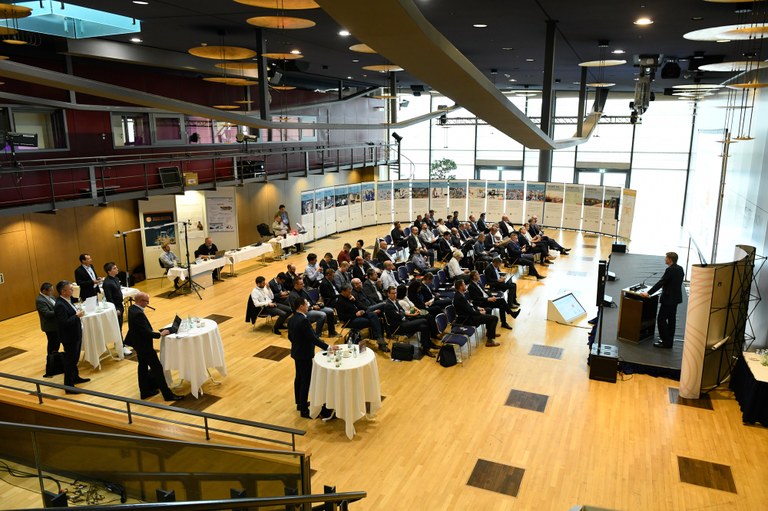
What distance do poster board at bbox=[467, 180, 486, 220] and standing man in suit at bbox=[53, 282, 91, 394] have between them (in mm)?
17324

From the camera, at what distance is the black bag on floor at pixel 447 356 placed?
360 inches

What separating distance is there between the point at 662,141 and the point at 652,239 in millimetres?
4627

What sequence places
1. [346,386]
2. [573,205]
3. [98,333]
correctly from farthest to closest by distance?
[573,205], [98,333], [346,386]

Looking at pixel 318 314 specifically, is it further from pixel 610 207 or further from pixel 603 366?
pixel 610 207

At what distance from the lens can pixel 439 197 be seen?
23.1m

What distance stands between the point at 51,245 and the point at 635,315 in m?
12.8

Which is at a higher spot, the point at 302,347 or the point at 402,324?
the point at 302,347

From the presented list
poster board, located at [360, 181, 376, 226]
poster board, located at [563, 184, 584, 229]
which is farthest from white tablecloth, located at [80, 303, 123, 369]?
poster board, located at [563, 184, 584, 229]

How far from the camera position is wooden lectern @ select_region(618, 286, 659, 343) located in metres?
9.70

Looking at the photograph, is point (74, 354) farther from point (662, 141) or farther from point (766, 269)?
point (662, 141)

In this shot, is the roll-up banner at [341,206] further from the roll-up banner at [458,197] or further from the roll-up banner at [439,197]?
the roll-up banner at [458,197]

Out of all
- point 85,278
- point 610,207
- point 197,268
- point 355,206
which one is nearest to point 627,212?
point 610,207

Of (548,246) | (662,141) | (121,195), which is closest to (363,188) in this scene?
(548,246)

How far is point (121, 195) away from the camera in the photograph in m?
12.8
